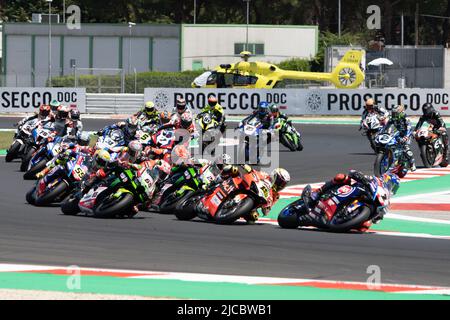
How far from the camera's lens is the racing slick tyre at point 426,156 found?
28.3 meters

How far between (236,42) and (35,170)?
5068 centimetres

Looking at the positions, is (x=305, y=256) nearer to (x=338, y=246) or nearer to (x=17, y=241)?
(x=338, y=246)

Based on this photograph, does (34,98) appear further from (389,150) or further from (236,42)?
(389,150)

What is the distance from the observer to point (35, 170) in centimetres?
2453

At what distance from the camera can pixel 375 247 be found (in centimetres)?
1497

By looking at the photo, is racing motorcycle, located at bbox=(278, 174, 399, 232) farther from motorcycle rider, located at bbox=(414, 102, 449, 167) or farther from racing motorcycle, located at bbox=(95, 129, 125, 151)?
motorcycle rider, located at bbox=(414, 102, 449, 167)

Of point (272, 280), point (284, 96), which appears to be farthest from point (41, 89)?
point (272, 280)

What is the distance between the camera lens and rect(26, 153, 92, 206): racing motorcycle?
1959cm

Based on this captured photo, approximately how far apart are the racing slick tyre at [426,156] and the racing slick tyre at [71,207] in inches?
477

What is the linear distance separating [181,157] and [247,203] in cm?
218

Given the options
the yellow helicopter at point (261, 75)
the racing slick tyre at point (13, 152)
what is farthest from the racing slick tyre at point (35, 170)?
the yellow helicopter at point (261, 75)

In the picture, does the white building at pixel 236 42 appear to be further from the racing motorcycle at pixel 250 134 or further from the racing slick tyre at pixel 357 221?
the racing slick tyre at pixel 357 221

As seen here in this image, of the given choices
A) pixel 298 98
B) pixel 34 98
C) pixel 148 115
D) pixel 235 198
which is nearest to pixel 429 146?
pixel 148 115

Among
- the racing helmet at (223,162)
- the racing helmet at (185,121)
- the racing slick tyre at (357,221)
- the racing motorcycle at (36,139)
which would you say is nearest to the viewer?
the racing slick tyre at (357,221)
